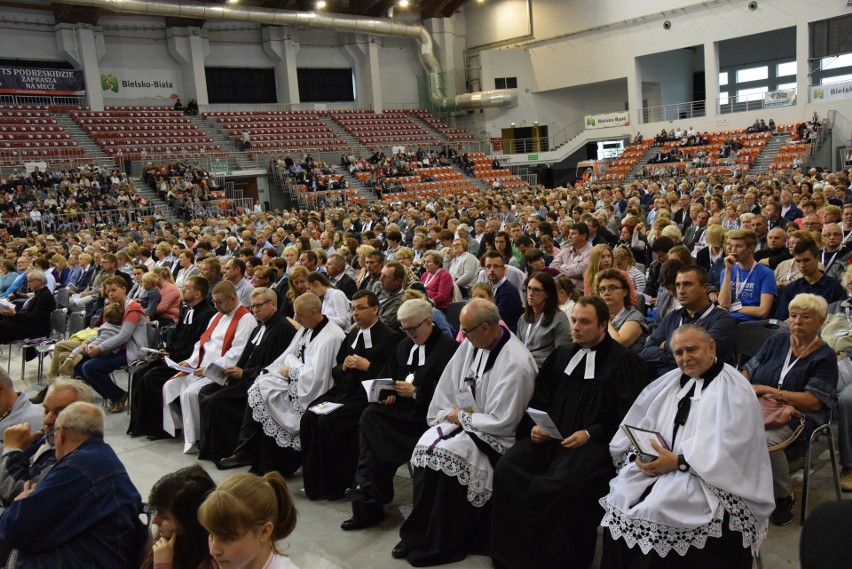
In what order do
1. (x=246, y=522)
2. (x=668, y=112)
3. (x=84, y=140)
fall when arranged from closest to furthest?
(x=246, y=522), (x=84, y=140), (x=668, y=112)

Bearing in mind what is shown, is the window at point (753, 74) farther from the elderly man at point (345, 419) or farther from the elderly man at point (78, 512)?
the elderly man at point (78, 512)

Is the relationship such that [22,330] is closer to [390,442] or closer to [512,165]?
[390,442]

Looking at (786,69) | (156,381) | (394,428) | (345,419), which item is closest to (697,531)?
(394,428)

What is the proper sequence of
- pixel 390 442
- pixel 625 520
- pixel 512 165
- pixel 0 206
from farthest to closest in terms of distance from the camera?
pixel 512 165 < pixel 0 206 < pixel 390 442 < pixel 625 520

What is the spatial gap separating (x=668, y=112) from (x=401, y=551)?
3244 cm

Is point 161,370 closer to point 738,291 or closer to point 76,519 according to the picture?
point 76,519

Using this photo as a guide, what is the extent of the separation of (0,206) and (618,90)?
1064 inches

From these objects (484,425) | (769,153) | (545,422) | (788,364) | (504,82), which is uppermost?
(504,82)

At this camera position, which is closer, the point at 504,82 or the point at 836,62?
the point at 836,62

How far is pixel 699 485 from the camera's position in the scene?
308 cm

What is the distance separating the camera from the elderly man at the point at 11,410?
3.94 m

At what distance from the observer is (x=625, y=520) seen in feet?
10.2

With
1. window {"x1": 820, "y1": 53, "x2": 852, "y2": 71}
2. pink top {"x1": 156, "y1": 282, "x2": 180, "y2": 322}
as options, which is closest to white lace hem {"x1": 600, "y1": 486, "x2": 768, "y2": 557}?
pink top {"x1": 156, "y1": 282, "x2": 180, "y2": 322}

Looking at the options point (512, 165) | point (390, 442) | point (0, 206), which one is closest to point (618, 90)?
point (512, 165)
